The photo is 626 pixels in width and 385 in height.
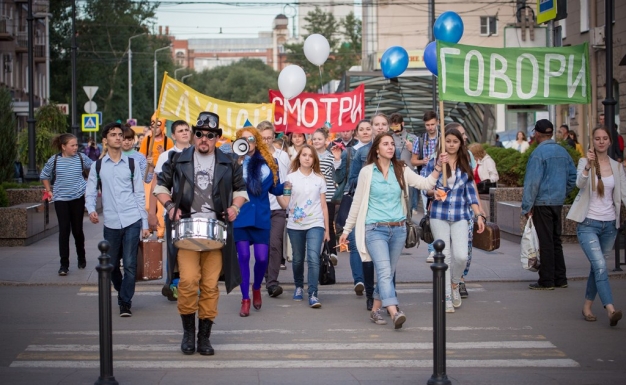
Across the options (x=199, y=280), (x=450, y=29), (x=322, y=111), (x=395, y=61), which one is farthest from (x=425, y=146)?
(x=395, y=61)

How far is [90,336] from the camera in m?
9.19

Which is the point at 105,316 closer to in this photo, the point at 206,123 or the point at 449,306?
the point at 206,123

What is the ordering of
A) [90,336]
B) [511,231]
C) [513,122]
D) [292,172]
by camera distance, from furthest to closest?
[513,122] < [511,231] < [292,172] < [90,336]

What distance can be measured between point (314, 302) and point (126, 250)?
1.99 m

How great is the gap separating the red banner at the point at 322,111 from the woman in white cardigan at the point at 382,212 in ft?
26.0

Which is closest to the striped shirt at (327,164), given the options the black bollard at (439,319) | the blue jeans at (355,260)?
the blue jeans at (355,260)

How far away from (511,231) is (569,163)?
578 cm

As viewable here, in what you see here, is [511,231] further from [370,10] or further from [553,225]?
[370,10]

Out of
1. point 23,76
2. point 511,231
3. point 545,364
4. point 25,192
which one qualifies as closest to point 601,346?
point 545,364

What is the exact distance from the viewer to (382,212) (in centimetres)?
958

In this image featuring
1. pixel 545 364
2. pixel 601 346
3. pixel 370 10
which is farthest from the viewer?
pixel 370 10

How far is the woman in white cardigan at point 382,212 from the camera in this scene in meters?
9.52

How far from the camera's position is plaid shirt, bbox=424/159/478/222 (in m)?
10.2

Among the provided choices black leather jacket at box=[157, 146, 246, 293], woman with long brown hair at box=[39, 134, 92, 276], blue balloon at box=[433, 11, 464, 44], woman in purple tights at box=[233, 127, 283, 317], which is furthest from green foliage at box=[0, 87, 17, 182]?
black leather jacket at box=[157, 146, 246, 293]
